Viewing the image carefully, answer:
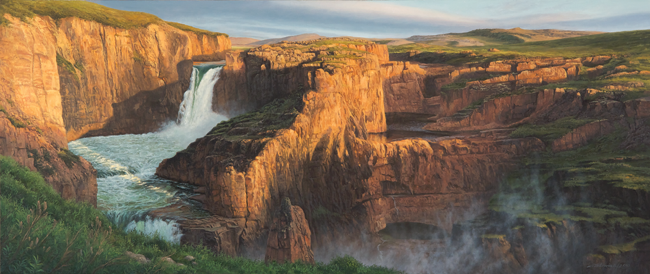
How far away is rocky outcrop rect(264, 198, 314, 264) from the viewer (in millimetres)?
24703

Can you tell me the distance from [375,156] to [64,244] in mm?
26943

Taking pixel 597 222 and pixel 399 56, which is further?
pixel 399 56

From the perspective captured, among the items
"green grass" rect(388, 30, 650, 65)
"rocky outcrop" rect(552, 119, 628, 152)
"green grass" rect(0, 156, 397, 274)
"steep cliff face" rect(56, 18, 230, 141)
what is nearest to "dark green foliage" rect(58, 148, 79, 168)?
"green grass" rect(0, 156, 397, 274)

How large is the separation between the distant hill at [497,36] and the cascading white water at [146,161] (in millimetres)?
52260

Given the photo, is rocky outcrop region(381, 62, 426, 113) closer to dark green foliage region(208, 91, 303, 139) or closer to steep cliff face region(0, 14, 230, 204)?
dark green foliage region(208, 91, 303, 139)

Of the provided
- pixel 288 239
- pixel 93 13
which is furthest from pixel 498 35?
pixel 288 239

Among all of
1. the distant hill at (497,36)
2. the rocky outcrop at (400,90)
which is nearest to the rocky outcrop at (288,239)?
the rocky outcrop at (400,90)

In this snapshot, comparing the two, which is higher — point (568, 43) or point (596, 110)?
point (568, 43)

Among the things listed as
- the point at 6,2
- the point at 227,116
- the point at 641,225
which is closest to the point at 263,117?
the point at 227,116

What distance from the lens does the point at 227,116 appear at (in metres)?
56.4

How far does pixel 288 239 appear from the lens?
81.1 ft

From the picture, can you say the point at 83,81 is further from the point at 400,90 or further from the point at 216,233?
the point at 216,233

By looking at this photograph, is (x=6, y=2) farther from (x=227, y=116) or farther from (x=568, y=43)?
(x=568, y=43)

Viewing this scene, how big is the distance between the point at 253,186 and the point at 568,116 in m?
27.5
